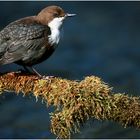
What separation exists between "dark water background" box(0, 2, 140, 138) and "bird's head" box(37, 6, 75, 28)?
7.97 feet

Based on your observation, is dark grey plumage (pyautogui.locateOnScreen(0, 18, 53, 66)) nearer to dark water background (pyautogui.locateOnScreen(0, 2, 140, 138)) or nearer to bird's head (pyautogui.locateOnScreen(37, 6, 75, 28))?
bird's head (pyautogui.locateOnScreen(37, 6, 75, 28))

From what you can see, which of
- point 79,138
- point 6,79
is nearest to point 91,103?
point 6,79

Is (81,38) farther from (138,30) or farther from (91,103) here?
(91,103)

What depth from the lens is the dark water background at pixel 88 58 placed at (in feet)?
29.0

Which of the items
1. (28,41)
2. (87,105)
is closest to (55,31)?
(28,41)

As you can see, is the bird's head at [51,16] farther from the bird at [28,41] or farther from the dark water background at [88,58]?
the dark water background at [88,58]

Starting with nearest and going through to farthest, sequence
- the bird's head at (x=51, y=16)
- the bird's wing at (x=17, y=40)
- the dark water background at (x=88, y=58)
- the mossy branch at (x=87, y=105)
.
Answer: the mossy branch at (x=87, y=105)
the bird's wing at (x=17, y=40)
the bird's head at (x=51, y=16)
the dark water background at (x=88, y=58)

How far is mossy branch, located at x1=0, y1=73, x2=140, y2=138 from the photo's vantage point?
418cm

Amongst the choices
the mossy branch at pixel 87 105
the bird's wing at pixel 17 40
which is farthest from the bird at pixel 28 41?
the mossy branch at pixel 87 105

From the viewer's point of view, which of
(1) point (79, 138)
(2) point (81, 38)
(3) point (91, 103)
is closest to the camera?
(3) point (91, 103)

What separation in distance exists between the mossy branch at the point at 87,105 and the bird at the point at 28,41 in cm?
86

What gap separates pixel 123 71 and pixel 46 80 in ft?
20.8

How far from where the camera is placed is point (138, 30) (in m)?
11.9

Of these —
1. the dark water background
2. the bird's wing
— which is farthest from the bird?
the dark water background
